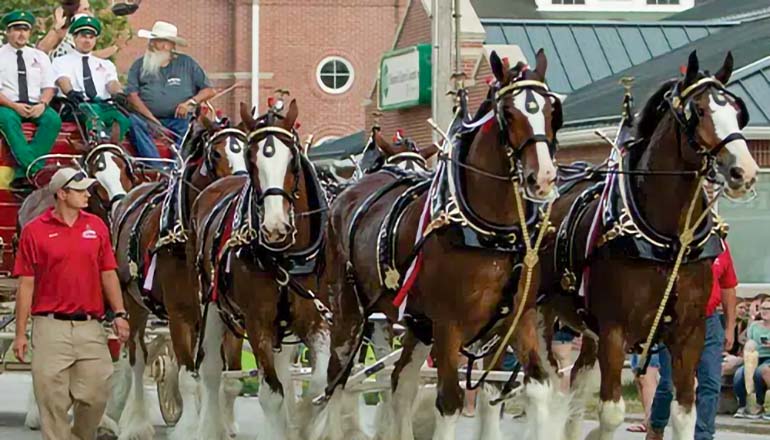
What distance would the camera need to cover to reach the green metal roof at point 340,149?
113ft

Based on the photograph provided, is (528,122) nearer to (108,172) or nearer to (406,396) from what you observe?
(406,396)

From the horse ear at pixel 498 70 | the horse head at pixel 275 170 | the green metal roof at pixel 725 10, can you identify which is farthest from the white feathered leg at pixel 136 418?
the green metal roof at pixel 725 10

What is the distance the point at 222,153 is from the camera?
45.3ft

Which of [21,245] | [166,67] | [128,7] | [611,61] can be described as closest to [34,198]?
[166,67]

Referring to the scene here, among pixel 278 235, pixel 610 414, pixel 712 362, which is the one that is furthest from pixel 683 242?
pixel 278 235

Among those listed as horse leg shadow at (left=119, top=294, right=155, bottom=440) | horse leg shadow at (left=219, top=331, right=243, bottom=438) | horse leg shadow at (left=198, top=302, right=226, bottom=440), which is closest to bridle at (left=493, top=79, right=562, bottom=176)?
horse leg shadow at (left=198, top=302, right=226, bottom=440)

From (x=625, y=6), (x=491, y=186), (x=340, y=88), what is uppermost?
(x=625, y=6)

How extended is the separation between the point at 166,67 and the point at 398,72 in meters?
12.4

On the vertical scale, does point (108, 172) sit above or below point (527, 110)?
below

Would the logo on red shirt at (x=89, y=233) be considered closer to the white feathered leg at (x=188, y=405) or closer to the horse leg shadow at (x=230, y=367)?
the white feathered leg at (x=188, y=405)

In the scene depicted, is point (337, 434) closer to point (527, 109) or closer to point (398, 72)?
point (527, 109)

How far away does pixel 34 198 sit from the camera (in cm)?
1444

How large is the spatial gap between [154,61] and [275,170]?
4.93m

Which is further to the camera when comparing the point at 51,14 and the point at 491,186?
the point at 51,14
